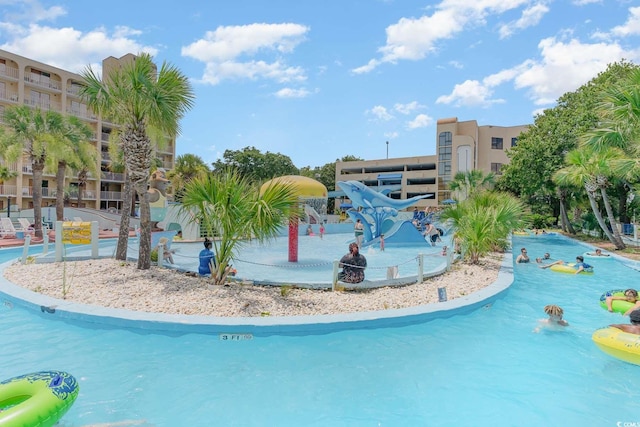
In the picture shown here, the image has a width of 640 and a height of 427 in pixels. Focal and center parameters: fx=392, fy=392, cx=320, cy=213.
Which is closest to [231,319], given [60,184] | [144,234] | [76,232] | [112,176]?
[144,234]

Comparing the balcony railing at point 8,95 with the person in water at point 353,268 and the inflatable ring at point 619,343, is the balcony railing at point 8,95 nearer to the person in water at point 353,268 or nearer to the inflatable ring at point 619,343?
the person in water at point 353,268

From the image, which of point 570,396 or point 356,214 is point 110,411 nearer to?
point 570,396

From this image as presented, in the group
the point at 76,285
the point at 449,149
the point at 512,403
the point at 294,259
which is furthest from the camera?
the point at 449,149

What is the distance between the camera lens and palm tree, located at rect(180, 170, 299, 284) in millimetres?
7996

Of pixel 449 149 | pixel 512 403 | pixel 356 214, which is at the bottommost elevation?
pixel 512 403

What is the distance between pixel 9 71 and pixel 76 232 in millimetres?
35231

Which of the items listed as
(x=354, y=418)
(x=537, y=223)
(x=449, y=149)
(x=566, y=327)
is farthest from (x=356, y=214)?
(x=449, y=149)

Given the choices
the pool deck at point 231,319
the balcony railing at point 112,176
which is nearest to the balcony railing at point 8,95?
the balcony railing at point 112,176

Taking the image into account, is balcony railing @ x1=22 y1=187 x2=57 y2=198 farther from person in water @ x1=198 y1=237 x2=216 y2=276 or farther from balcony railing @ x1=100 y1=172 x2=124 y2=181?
person in water @ x1=198 y1=237 x2=216 y2=276

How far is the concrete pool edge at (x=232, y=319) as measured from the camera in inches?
247

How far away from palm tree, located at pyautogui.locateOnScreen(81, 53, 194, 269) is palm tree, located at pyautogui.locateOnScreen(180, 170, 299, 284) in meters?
2.48

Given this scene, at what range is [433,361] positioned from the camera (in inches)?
222

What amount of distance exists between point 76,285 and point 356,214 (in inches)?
532

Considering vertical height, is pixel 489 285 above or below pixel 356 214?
below
